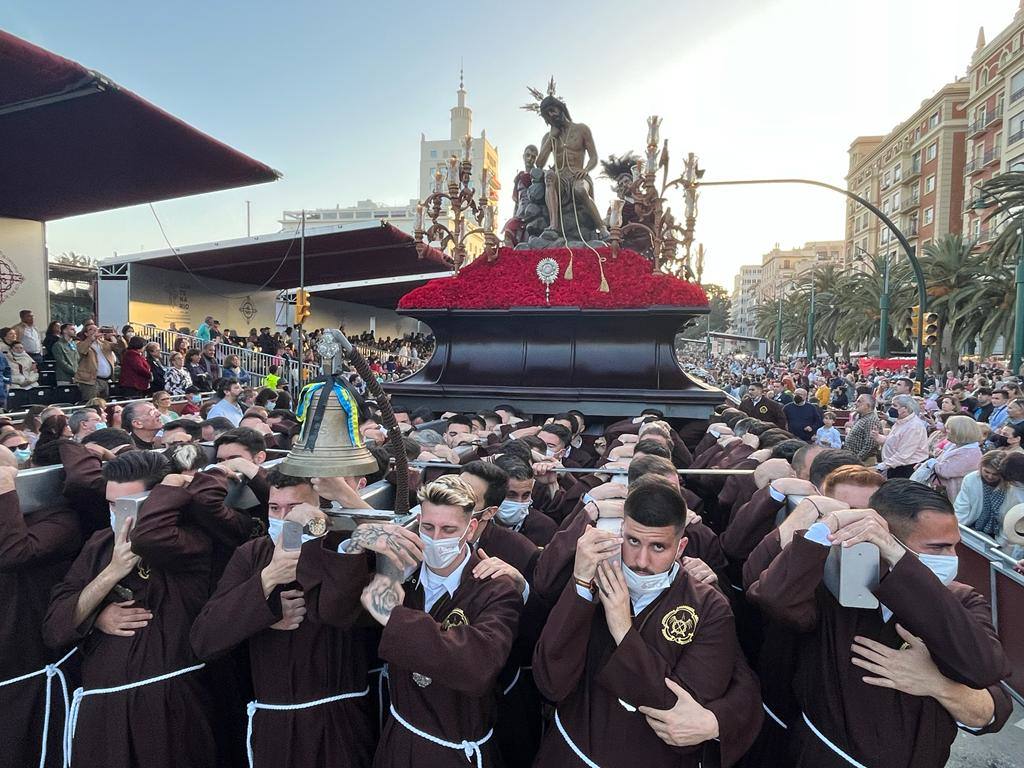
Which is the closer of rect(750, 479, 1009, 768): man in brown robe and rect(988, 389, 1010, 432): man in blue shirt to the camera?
rect(750, 479, 1009, 768): man in brown robe

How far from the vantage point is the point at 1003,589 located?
14.7 feet

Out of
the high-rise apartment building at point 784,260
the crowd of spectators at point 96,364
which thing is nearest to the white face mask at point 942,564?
the crowd of spectators at point 96,364

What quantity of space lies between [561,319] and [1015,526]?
692 centimetres

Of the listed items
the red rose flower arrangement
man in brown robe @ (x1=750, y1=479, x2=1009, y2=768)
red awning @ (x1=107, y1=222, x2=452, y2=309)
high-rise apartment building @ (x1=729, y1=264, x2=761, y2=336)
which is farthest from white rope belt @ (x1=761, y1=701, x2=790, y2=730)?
high-rise apartment building @ (x1=729, y1=264, x2=761, y2=336)

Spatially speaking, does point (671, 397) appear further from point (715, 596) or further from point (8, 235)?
point (8, 235)

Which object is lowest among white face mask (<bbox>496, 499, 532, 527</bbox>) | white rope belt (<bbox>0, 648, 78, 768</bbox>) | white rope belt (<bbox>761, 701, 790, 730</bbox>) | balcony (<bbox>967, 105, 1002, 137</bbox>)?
white rope belt (<bbox>0, 648, 78, 768</bbox>)

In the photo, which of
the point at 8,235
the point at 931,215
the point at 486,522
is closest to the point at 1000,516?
the point at 486,522

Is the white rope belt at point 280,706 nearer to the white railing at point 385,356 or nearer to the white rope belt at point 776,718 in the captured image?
the white rope belt at point 776,718

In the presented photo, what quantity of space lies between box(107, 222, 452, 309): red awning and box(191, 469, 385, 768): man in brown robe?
457 inches

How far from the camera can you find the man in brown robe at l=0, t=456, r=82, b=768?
3.17 metres

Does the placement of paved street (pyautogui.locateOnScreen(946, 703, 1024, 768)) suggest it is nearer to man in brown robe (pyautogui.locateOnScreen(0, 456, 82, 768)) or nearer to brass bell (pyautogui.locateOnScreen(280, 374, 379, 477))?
brass bell (pyautogui.locateOnScreen(280, 374, 379, 477))

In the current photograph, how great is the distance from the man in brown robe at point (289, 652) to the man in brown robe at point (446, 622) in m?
0.28

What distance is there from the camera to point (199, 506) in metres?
3.08

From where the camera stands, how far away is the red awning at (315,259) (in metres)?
17.9
